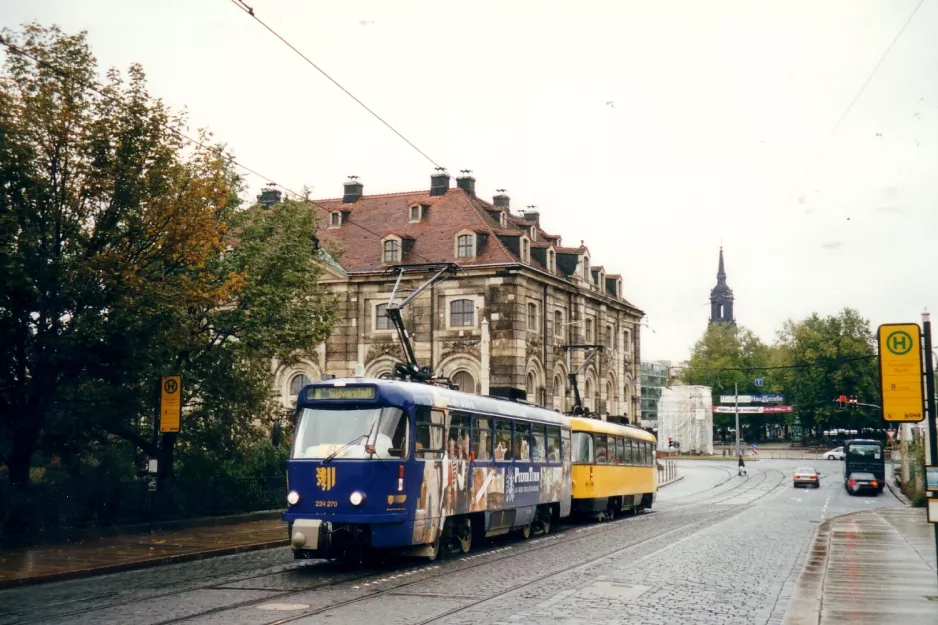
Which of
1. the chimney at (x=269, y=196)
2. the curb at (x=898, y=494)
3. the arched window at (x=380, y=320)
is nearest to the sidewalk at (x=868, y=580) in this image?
the curb at (x=898, y=494)

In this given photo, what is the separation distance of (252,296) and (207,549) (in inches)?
346

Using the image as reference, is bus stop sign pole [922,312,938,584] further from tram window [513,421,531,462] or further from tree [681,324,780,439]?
tree [681,324,780,439]

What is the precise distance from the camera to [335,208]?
6284cm

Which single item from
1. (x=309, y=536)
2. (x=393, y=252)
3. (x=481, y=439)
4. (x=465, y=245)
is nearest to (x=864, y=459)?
(x=465, y=245)

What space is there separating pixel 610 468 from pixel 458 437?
1473 cm

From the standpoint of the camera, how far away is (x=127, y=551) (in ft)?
65.2

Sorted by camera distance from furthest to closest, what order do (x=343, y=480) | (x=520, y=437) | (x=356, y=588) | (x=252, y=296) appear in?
1. (x=252, y=296)
2. (x=520, y=437)
3. (x=343, y=480)
4. (x=356, y=588)

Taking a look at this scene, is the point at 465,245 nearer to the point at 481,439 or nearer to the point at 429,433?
the point at 481,439

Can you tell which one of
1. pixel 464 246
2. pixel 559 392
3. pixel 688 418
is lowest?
pixel 688 418

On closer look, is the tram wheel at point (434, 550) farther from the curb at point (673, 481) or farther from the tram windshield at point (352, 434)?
the curb at point (673, 481)

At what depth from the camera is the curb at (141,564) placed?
51.5ft

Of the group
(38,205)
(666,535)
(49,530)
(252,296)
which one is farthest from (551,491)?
(38,205)

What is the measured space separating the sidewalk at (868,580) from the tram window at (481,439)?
6558 millimetres

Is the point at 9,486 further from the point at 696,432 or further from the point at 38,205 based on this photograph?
the point at 696,432
